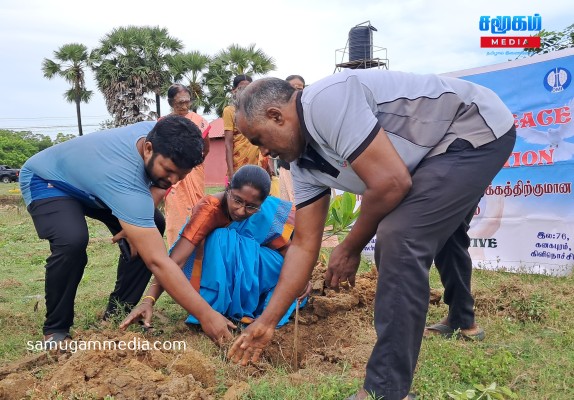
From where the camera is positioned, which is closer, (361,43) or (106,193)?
(106,193)

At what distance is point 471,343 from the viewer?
2.99 meters

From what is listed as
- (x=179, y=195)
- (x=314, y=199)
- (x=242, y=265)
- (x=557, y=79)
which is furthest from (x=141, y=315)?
(x=557, y=79)

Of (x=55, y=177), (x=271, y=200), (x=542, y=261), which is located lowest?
(x=542, y=261)

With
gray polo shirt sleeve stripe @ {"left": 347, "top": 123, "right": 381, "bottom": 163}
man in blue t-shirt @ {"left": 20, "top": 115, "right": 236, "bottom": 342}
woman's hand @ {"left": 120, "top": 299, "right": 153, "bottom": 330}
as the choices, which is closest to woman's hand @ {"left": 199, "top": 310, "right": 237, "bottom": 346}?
man in blue t-shirt @ {"left": 20, "top": 115, "right": 236, "bottom": 342}

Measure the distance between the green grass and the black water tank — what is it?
21.5 metres

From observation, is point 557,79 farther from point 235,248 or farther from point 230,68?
point 230,68

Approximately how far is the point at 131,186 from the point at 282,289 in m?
1.02

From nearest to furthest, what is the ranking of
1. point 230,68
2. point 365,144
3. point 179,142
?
point 365,144 → point 179,142 → point 230,68

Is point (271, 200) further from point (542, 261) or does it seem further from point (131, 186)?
point (542, 261)

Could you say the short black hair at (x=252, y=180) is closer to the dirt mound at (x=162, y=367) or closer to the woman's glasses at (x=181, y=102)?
the dirt mound at (x=162, y=367)

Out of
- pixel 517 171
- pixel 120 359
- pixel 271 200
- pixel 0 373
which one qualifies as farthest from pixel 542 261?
pixel 0 373

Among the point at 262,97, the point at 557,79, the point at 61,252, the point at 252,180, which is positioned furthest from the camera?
the point at 557,79

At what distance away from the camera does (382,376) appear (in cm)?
201

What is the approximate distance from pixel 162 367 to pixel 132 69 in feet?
78.3
